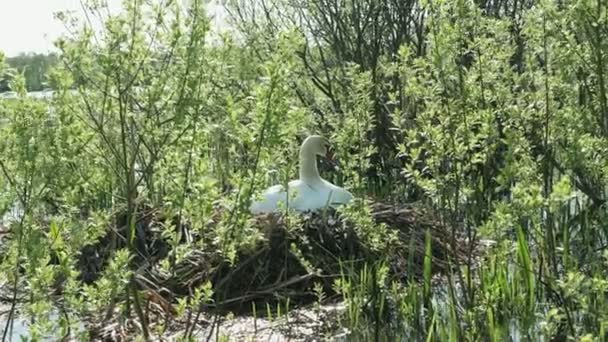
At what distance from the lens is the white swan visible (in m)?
7.19

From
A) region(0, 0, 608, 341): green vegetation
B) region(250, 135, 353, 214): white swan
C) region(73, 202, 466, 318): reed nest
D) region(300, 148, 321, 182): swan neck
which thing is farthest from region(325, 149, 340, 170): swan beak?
region(0, 0, 608, 341): green vegetation

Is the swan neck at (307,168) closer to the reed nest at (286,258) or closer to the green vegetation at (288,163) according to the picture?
the reed nest at (286,258)

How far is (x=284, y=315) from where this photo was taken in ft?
20.0

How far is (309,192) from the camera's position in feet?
24.7

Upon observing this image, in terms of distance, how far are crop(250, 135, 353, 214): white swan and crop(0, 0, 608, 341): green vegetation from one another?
54cm

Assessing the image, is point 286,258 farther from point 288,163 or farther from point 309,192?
point 288,163

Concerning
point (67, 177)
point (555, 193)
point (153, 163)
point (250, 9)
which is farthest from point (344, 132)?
point (250, 9)

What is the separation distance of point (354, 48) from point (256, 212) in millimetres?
3623

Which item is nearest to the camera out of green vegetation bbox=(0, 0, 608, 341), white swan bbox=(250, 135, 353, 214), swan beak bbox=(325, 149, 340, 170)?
green vegetation bbox=(0, 0, 608, 341)

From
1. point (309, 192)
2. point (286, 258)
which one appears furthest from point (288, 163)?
point (309, 192)

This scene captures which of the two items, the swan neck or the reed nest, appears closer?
the reed nest

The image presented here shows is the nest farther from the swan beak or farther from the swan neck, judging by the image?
the swan beak

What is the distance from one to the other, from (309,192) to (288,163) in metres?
2.25

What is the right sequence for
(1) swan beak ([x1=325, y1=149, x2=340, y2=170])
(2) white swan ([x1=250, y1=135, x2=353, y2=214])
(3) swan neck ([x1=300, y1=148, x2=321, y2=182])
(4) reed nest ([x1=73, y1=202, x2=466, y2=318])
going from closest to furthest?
(4) reed nest ([x1=73, y1=202, x2=466, y2=318]) → (2) white swan ([x1=250, y1=135, x2=353, y2=214]) → (3) swan neck ([x1=300, y1=148, x2=321, y2=182]) → (1) swan beak ([x1=325, y1=149, x2=340, y2=170])
